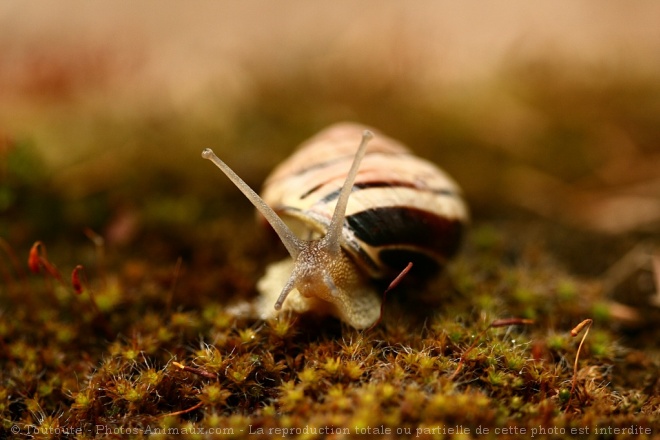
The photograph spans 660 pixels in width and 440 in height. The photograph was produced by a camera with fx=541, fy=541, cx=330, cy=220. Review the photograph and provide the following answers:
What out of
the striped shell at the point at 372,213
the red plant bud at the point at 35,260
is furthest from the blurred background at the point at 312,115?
the striped shell at the point at 372,213

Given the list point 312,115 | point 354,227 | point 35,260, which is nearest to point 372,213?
point 354,227

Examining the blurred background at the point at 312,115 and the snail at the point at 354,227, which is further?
the blurred background at the point at 312,115

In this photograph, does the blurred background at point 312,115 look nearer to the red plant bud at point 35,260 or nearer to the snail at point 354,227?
the red plant bud at point 35,260

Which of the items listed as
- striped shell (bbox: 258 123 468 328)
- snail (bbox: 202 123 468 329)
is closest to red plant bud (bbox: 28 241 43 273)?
snail (bbox: 202 123 468 329)

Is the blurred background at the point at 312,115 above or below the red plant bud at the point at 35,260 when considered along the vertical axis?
above

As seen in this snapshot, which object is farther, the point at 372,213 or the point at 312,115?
the point at 312,115

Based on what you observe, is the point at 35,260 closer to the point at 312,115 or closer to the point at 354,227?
the point at 354,227

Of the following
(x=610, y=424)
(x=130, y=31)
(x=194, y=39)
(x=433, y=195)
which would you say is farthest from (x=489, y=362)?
(x=194, y=39)

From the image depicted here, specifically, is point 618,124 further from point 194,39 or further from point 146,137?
point 194,39
